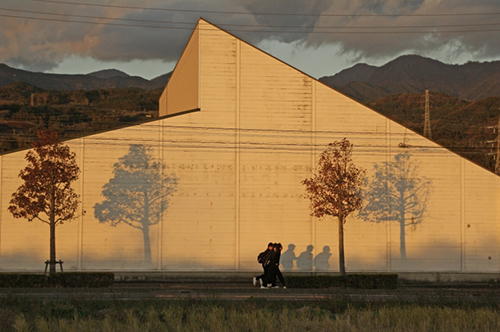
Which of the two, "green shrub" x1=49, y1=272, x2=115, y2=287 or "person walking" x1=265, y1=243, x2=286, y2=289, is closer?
"person walking" x1=265, y1=243, x2=286, y2=289

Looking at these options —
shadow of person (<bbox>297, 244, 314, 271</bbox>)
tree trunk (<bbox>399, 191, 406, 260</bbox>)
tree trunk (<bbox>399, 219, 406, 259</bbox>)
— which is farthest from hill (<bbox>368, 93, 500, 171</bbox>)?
shadow of person (<bbox>297, 244, 314, 271</bbox>)

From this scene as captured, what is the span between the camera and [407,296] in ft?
64.5

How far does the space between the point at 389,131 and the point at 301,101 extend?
5448 mm

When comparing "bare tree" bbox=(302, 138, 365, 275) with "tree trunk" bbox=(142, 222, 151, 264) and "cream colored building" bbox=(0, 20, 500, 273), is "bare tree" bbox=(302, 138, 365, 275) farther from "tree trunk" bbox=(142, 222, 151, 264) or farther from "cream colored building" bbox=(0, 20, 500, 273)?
"tree trunk" bbox=(142, 222, 151, 264)

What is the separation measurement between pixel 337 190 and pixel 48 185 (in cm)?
1430

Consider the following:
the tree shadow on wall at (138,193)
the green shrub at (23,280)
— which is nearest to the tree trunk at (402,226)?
the tree shadow on wall at (138,193)

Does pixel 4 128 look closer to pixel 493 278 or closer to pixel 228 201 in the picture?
pixel 228 201

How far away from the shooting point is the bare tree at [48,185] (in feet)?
86.6

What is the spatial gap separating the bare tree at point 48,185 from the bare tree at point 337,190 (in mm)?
12030

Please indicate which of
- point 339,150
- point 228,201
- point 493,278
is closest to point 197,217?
point 228,201

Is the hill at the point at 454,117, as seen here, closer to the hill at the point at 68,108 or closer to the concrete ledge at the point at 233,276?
the hill at the point at 68,108

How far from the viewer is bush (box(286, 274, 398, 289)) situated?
24.8 m

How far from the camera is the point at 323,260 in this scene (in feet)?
102

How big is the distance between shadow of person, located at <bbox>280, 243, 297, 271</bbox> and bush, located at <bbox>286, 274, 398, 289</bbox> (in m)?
5.58
